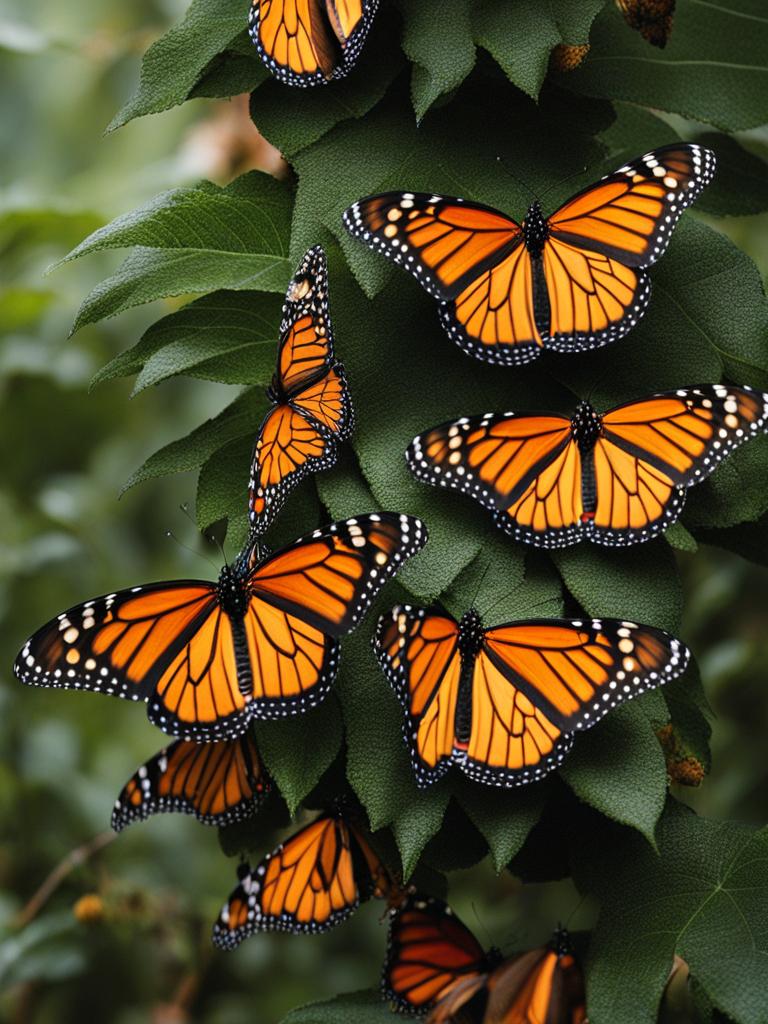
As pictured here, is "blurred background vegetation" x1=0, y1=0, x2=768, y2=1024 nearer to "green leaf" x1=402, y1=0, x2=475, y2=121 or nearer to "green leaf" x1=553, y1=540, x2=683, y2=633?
"green leaf" x1=553, y1=540, x2=683, y2=633

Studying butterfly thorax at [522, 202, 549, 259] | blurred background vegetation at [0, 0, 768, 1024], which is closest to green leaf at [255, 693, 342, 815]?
butterfly thorax at [522, 202, 549, 259]

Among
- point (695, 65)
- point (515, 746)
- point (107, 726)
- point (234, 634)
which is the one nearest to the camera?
point (515, 746)

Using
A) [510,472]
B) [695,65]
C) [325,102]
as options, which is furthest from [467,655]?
[695,65]

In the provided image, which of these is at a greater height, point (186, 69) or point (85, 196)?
point (186, 69)

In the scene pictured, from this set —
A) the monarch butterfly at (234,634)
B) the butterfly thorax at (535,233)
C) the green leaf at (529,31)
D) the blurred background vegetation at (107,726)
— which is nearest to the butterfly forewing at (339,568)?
the monarch butterfly at (234,634)

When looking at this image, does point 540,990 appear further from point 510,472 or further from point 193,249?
point 193,249

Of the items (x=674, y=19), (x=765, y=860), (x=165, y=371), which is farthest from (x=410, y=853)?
(x=674, y=19)

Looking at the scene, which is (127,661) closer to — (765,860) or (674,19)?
(765,860)
